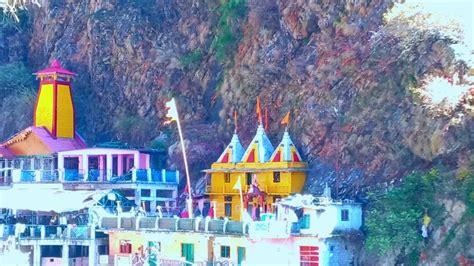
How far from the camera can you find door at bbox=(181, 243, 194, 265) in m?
51.5

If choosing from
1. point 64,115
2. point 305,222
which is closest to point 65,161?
point 64,115

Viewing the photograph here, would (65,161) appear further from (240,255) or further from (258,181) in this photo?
(240,255)

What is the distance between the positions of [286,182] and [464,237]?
1125 centimetres

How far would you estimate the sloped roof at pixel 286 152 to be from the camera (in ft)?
175

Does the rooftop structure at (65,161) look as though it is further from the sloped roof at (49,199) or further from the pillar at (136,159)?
the sloped roof at (49,199)

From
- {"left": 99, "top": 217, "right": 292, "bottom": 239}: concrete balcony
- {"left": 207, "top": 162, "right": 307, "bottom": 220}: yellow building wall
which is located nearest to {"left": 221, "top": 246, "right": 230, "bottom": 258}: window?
{"left": 99, "top": 217, "right": 292, "bottom": 239}: concrete balcony

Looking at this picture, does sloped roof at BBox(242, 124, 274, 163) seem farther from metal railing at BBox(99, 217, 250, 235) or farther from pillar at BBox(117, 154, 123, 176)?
pillar at BBox(117, 154, 123, 176)

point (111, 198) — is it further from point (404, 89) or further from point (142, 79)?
point (404, 89)

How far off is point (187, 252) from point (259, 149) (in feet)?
21.5

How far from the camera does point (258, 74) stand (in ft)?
189

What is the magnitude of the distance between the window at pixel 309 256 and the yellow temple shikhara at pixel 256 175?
5.22 meters

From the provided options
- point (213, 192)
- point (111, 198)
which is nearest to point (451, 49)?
point (213, 192)

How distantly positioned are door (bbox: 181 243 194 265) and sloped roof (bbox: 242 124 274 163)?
571 centimetres

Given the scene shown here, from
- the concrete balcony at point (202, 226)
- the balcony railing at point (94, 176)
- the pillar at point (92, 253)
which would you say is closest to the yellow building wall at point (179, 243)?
the concrete balcony at point (202, 226)
